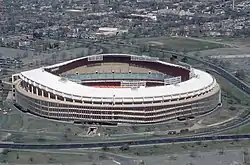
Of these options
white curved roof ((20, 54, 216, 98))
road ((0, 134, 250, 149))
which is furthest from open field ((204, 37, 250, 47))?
road ((0, 134, 250, 149))

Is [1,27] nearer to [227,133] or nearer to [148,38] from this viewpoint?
[148,38]

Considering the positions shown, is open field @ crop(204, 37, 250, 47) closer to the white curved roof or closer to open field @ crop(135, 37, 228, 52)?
open field @ crop(135, 37, 228, 52)

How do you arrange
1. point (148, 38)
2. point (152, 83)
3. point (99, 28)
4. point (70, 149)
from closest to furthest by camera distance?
1. point (70, 149)
2. point (152, 83)
3. point (148, 38)
4. point (99, 28)

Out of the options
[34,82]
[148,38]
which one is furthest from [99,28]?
[34,82]

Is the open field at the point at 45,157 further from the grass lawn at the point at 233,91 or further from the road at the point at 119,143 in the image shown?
the grass lawn at the point at 233,91

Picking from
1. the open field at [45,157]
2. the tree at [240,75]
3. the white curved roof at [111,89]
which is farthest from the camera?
the tree at [240,75]

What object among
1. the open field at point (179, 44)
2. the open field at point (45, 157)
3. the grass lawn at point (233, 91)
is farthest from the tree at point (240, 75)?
the open field at point (45, 157)
